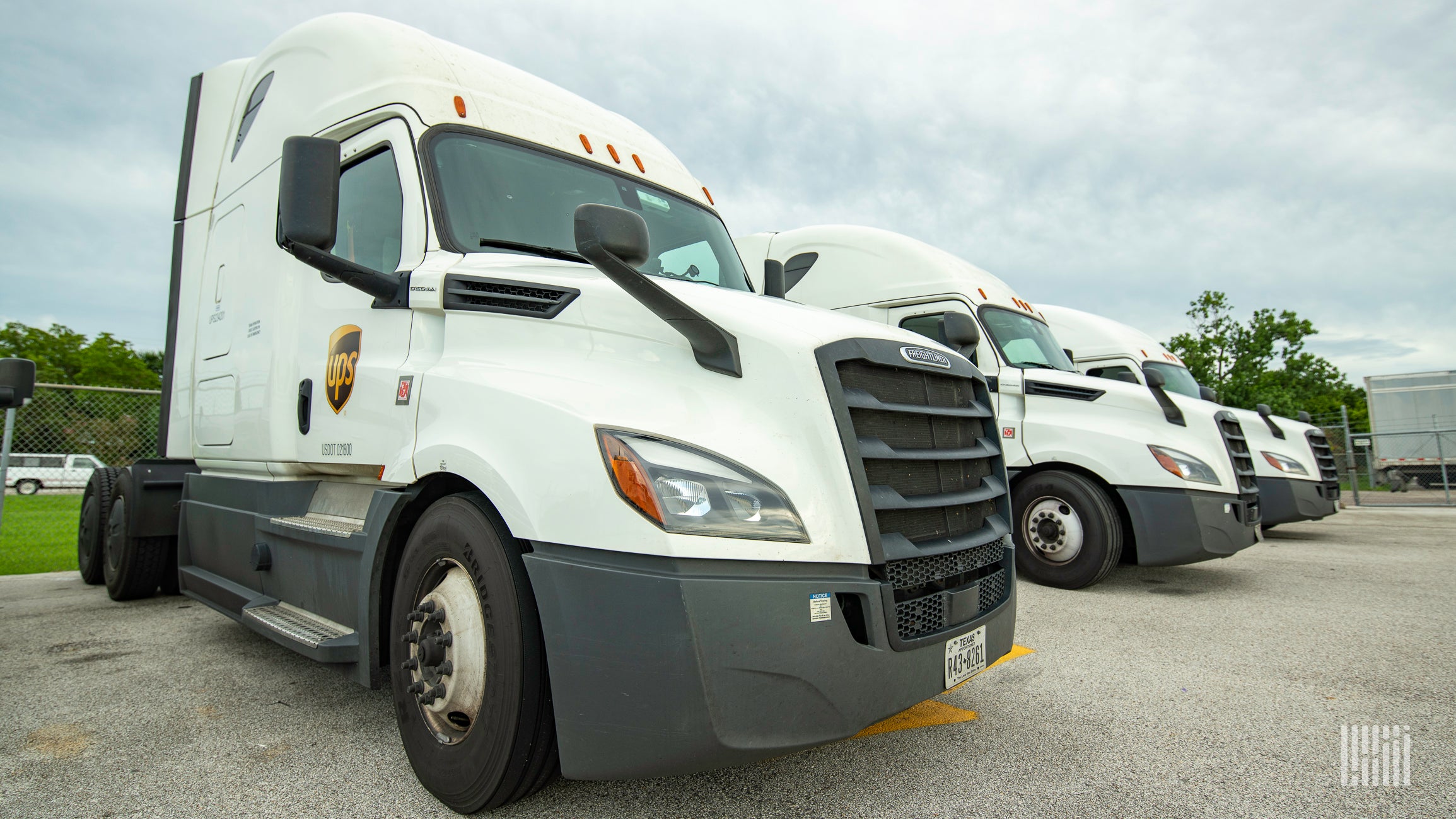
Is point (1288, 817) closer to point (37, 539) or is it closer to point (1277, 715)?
Answer: point (1277, 715)

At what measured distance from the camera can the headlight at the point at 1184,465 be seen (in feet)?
19.9

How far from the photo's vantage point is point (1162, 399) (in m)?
6.47

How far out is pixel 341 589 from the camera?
3.18 m

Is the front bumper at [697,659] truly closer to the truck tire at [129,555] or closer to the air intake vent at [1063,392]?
the truck tire at [129,555]

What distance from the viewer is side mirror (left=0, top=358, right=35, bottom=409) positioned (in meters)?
5.82

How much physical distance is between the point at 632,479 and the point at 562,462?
0.83ft

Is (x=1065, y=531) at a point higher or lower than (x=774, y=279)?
lower

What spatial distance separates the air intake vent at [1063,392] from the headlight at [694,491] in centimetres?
527

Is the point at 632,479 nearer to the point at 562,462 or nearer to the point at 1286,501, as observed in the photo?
the point at 562,462

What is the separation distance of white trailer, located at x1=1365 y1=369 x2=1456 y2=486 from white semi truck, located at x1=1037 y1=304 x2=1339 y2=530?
11.9 meters

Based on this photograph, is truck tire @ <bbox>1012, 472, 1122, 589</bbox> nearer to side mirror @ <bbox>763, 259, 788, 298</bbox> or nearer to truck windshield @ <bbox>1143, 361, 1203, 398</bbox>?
side mirror @ <bbox>763, 259, 788, 298</bbox>

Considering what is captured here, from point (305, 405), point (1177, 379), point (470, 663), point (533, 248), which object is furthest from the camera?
point (1177, 379)

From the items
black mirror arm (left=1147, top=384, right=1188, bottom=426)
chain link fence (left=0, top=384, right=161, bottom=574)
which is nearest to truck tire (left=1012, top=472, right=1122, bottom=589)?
black mirror arm (left=1147, top=384, right=1188, bottom=426)

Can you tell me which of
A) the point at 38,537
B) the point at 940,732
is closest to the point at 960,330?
the point at 940,732
